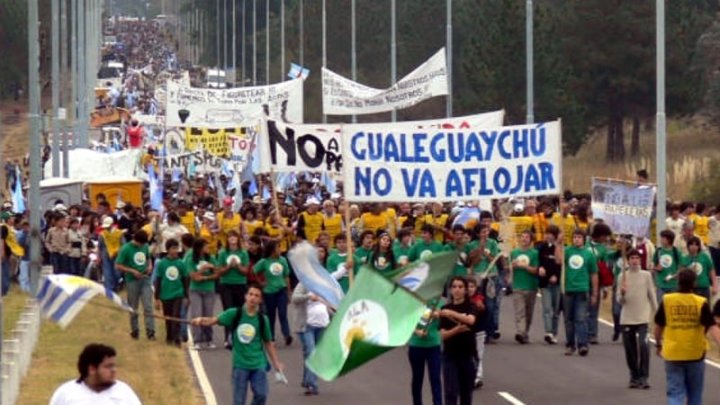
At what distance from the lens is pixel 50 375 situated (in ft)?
73.6

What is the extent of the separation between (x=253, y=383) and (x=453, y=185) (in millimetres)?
6047

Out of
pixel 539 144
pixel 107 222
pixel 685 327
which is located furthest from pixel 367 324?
pixel 107 222

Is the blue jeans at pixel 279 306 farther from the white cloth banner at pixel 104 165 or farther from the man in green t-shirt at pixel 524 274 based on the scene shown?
the white cloth banner at pixel 104 165

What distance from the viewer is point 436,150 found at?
2302cm

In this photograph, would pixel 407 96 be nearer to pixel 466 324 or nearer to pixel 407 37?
pixel 466 324

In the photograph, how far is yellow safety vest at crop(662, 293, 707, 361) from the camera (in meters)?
16.9

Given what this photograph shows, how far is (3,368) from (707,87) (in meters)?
54.6

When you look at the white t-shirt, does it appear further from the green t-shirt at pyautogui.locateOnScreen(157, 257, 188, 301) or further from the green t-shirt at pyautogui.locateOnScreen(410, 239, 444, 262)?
the green t-shirt at pyautogui.locateOnScreen(157, 257, 188, 301)

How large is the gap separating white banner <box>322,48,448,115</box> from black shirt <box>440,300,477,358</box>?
73.4 feet

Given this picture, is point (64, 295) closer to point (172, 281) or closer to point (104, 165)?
point (172, 281)

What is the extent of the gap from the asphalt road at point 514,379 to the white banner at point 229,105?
20278mm

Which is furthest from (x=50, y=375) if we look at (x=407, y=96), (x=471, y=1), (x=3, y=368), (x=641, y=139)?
(x=471, y=1)

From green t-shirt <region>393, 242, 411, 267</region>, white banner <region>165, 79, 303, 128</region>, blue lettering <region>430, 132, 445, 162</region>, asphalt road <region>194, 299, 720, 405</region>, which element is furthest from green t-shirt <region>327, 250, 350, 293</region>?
white banner <region>165, 79, 303, 128</region>

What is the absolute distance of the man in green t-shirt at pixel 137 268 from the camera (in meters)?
25.6
